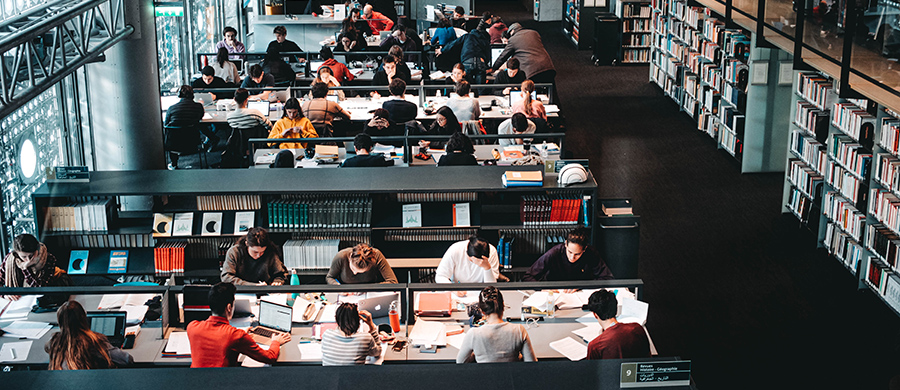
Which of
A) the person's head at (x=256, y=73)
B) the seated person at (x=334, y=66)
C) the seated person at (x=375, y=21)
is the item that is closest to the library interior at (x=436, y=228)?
the person's head at (x=256, y=73)

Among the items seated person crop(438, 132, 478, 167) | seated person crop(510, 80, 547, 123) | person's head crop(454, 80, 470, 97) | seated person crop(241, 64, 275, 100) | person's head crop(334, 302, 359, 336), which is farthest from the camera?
seated person crop(241, 64, 275, 100)

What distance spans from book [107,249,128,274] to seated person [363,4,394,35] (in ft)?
33.0

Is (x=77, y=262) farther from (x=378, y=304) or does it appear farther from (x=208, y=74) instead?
(x=208, y=74)

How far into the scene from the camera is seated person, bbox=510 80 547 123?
10094mm

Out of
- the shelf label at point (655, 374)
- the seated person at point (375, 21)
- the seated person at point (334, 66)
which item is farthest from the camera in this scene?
the seated person at point (375, 21)

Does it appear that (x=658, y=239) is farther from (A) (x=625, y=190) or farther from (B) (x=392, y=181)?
(B) (x=392, y=181)

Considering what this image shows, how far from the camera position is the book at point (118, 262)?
7102 millimetres

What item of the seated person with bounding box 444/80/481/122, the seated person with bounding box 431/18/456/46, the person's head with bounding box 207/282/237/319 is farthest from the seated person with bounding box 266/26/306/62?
the person's head with bounding box 207/282/237/319

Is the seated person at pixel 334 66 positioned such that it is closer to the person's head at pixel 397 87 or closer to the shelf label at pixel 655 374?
the person's head at pixel 397 87

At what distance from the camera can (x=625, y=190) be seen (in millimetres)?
10336

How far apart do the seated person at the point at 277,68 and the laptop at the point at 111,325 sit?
7.08m

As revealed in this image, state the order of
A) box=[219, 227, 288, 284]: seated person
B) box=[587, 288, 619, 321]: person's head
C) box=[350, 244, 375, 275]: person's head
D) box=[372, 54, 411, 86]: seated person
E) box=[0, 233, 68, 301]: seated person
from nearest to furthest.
Answer: box=[587, 288, 619, 321]: person's head → box=[0, 233, 68, 301]: seated person → box=[350, 244, 375, 275]: person's head → box=[219, 227, 288, 284]: seated person → box=[372, 54, 411, 86]: seated person

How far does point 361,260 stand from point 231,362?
130cm

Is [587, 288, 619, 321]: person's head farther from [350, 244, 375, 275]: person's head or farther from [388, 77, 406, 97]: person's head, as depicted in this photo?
[388, 77, 406, 97]: person's head
